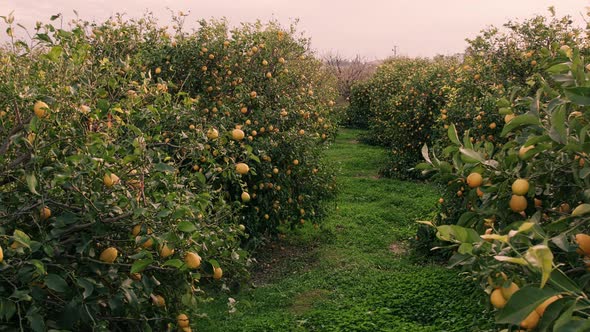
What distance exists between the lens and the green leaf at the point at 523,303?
3.54 ft

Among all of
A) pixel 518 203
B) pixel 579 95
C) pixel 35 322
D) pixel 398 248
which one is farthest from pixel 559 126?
pixel 398 248

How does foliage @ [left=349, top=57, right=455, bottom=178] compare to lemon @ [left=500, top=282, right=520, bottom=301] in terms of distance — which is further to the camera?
foliage @ [left=349, top=57, right=455, bottom=178]

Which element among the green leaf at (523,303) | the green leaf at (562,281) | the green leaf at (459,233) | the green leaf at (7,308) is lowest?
the green leaf at (7,308)

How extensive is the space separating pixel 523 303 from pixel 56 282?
1479 millimetres

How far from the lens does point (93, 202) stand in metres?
2.05

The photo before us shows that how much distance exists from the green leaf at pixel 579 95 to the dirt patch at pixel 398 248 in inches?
165

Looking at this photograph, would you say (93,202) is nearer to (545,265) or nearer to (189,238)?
(189,238)

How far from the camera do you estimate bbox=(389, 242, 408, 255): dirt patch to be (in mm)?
5512

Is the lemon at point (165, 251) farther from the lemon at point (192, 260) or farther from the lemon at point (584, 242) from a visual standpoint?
the lemon at point (584, 242)

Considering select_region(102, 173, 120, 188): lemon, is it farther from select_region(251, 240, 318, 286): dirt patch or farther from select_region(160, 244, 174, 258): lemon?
select_region(251, 240, 318, 286): dirt patch

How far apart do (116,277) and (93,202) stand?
0.30m

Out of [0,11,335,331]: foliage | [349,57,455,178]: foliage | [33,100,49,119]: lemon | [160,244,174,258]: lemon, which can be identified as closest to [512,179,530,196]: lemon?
[0,11,335,331]: foliage

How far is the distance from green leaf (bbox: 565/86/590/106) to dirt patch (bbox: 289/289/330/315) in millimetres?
2999

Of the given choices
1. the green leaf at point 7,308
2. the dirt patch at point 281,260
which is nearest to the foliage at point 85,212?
the green leaf at point 7,308
